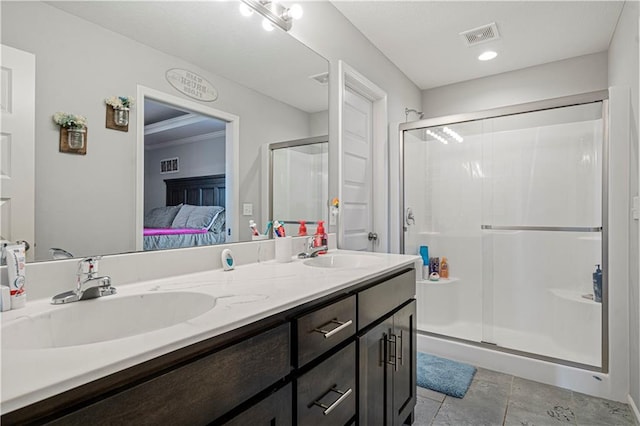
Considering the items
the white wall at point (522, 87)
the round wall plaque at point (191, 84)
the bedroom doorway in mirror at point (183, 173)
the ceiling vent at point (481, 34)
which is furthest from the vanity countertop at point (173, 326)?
the white wall at point (522, 87)

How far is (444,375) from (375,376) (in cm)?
116

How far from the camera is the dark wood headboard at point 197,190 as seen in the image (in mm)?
1208

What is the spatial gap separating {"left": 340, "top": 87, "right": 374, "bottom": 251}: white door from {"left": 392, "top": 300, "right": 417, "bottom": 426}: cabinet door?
0.73m

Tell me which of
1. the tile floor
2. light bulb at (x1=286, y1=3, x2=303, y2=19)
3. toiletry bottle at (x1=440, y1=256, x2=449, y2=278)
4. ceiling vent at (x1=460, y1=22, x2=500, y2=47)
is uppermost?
ceiling vent at (x1=460, y1=22, x2=500, y2=47)

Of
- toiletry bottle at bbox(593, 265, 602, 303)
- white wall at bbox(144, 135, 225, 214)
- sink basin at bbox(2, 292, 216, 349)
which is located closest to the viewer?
sink basin at bbox(2, 292, 216, 349)

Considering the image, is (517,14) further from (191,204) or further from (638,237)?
(191,204)

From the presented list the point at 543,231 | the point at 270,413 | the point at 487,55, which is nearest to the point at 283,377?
the point at 270,413

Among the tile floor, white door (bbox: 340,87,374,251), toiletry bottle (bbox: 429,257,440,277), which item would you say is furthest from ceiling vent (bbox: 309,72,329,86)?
Answer: the tile floor

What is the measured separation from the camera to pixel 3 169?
0.83 metres

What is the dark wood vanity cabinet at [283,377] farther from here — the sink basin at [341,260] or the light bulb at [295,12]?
the light bulb at [295,12]

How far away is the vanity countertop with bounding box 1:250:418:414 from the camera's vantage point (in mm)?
469

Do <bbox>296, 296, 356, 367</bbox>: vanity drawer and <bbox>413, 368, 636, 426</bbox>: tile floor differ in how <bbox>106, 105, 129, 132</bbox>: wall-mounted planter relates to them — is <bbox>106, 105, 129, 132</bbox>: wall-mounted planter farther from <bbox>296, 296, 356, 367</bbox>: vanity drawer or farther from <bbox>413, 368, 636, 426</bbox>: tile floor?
<bbox>413, 368, 636, 426</bbox>: tile floor

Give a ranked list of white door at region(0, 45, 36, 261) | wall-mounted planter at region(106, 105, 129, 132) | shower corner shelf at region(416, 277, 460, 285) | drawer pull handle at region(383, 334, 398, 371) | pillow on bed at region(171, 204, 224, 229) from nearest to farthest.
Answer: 1. white door at region(0, 45, 36, 261)
2. wall-mounted planter at region(106, 105, 129, 132)
3. pillow on bed at region(171, 204, 224, 229)
4. drawer pull handle at region(383, 334, 398, 371)
5. shower corner shelf at region(416, 277, 460, 285)

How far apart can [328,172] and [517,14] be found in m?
1.61
